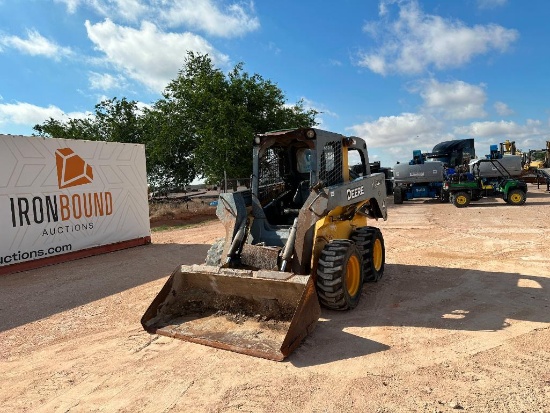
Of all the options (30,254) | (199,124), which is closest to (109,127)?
(199,124)

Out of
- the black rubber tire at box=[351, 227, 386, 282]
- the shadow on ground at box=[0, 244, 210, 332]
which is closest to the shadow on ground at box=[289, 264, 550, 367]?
the black rubber tire at box=[351, 227, 386, 282]

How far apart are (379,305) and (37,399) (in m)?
4.01

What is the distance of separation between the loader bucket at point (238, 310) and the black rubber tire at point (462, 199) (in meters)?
16.6

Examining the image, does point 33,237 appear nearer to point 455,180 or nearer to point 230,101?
point 230,101

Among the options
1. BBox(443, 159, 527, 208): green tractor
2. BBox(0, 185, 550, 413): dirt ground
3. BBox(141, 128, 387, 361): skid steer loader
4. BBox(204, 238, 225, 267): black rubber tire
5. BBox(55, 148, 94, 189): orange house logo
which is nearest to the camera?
BBox(0, 185, 550, 413): dirt ground

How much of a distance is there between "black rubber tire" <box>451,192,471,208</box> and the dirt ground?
11.7 meters

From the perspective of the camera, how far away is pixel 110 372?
378cm

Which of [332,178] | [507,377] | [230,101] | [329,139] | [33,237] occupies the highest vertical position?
[230,101]

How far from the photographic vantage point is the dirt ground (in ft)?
10.5

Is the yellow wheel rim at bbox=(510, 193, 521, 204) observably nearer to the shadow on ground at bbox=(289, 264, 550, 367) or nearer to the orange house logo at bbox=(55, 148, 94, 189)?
the shadow on ground at bbox=(289, 264, 550, 367)

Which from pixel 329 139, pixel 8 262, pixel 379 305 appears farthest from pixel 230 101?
pixel 379 305

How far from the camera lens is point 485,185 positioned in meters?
18.9

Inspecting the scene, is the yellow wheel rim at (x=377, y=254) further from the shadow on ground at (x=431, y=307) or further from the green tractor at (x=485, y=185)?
the green tractor at (x=485, y=185)

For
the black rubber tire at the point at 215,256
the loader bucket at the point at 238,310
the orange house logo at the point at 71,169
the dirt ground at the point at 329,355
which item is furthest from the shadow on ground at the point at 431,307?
the orange house logo at the point at 71,169
